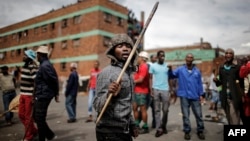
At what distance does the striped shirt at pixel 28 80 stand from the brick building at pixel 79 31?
2300 cm

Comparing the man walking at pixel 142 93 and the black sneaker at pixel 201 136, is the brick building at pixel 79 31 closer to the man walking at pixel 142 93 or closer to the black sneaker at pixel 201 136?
the man walking at pixel 142 93

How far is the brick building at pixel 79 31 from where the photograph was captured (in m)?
30.2

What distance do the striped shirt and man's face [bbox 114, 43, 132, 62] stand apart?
3660 millimetres

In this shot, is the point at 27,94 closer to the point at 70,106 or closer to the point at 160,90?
the point at 70,106

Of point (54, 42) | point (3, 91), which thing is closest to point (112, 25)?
point (54, 42)

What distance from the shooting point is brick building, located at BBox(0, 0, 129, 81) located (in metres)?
30.2

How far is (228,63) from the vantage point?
223 inches

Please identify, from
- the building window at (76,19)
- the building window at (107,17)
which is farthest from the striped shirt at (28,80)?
the building window at (76,19)

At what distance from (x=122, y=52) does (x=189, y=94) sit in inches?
155

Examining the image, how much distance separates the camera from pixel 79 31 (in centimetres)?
3203

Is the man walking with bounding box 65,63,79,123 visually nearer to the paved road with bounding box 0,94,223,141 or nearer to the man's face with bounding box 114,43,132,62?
the paved road with bounding box 0,94,223,141

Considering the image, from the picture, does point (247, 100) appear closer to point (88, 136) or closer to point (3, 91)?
point (88, 136)

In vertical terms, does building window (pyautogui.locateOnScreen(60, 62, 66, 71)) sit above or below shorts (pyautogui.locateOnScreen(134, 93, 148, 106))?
above

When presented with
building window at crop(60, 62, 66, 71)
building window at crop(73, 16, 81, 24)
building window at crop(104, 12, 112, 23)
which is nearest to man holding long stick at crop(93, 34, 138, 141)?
building window at crop(104, 12, 112, 23)
